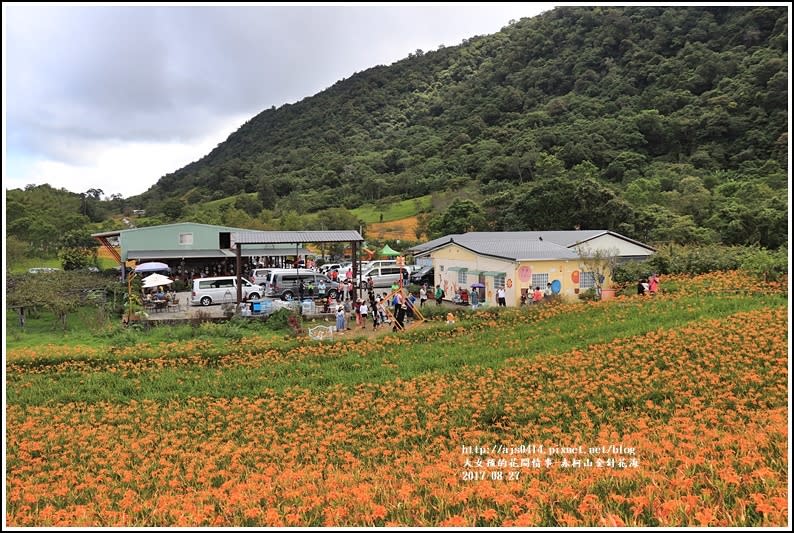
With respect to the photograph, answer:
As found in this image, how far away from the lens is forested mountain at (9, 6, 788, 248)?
36688 mm

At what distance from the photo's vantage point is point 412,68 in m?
125

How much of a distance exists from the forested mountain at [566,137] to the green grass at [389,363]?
11.5 metres

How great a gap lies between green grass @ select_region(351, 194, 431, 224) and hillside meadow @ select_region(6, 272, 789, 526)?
42928 mm

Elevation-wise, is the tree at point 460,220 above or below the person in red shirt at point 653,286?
above

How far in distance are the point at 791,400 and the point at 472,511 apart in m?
2.23

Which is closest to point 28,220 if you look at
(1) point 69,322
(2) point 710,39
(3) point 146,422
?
(1) point 69,322

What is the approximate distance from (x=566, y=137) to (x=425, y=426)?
63.1 m

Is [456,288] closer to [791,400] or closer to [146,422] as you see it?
[146,422]

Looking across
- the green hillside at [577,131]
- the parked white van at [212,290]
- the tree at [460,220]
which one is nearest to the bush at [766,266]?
the green hillside at [577,131]

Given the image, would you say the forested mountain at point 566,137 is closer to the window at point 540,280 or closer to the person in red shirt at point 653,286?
the person in red shirt at point 653,286

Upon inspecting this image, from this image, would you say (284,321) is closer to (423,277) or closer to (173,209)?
(423,277)

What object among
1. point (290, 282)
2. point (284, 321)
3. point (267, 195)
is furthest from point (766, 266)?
point (267, 195)

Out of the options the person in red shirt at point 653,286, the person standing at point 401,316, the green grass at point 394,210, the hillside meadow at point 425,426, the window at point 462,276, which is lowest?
the hillside meadow at point 425,426

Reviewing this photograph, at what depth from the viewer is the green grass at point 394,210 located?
56.0m
